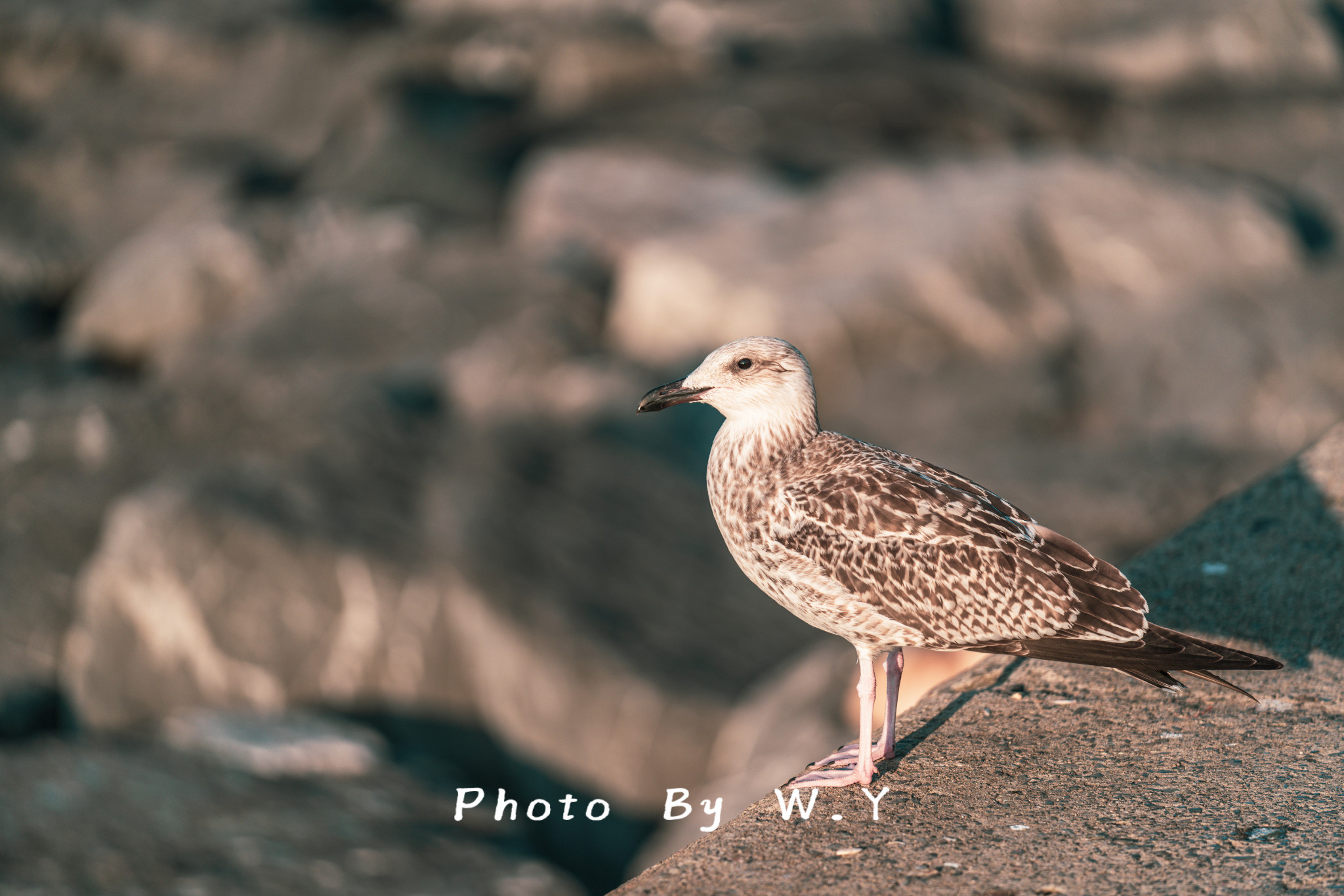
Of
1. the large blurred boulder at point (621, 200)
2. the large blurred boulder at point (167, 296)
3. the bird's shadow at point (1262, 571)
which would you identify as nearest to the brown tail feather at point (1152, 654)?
the bird's shadow at point (1262, 571)

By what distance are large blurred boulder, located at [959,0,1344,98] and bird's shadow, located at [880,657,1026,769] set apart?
621 inches

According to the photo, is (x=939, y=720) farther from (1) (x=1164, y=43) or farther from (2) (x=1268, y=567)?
(1) (x=1164, y=43)

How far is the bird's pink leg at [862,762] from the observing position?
11.0 feet

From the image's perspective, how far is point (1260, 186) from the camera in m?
14.0

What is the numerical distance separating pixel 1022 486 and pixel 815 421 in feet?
20.6

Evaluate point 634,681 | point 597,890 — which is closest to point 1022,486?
point 634,681

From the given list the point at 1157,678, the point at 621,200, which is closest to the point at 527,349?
the point at 621,200

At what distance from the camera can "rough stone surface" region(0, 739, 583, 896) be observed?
595 centimetres

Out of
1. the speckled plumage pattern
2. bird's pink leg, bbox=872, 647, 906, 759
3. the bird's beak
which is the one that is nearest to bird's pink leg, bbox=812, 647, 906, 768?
bird's pink leg, bbox=872, 647, 906, 759

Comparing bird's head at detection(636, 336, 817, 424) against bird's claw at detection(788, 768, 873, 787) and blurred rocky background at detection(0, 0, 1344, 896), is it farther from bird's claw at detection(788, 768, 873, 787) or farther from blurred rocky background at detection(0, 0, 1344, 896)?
blurred rocky background at detection(0, 0, 1344, 896)

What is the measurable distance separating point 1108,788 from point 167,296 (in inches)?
500

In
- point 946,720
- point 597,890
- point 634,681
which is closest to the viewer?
point 946,720

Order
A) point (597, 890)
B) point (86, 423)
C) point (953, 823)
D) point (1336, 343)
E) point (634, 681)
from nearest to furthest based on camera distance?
point (953, 823), point (597, 890), point (634, 681), point (86, 423), point (1336, 343)

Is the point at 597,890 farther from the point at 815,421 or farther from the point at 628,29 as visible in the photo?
the point at 628,29
